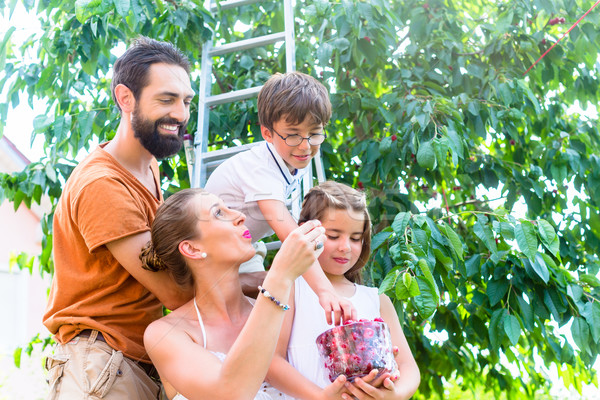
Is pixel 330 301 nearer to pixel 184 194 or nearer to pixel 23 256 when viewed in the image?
pixel 184 194

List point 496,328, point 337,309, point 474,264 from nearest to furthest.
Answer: point 337,309, point 496,328, point 474,264

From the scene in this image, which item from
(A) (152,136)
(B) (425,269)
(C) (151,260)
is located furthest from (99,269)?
(B) (425,269)

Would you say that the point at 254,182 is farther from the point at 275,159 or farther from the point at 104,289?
the point at 104,289

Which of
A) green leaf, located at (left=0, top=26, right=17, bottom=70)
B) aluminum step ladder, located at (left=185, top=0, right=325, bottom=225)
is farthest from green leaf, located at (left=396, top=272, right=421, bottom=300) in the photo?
green leaf, located at (left=0, top=26, right=17, bottom=70)

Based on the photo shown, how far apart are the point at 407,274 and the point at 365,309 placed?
0.56 feet

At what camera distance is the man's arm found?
1.58m

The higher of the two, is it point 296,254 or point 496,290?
point 296,254

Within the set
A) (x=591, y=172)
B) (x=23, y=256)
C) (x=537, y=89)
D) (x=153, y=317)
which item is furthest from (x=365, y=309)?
(x=23, y=256)

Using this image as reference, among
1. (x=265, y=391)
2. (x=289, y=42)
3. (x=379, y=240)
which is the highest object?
(x=289, y=42)

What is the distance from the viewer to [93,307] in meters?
1.60

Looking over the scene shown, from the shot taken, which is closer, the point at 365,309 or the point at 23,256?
the point at 365,309

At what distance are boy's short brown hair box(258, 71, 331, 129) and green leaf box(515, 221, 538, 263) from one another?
0.69 m

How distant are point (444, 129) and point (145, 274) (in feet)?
3.70

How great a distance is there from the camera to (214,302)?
160 centimetres
